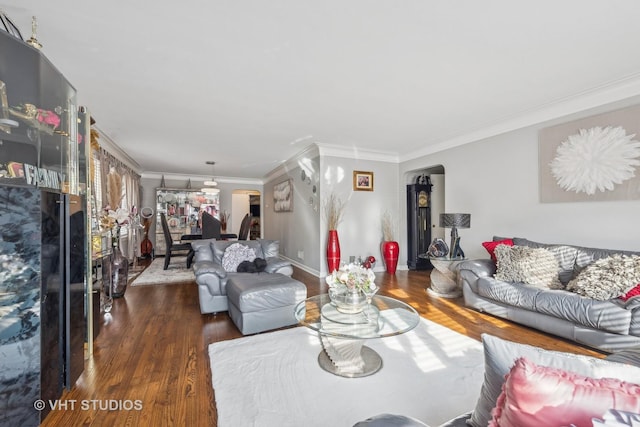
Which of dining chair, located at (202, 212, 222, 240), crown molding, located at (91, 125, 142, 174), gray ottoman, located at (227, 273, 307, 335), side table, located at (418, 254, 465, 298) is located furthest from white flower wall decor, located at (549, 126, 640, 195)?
crown molding, located at (91, 125, 142, 174)

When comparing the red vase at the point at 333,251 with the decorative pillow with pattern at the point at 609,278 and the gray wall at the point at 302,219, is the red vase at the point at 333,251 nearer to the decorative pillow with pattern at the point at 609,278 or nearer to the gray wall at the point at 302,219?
the gray wall at the point at 302,219

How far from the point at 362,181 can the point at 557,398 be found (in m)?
5.05

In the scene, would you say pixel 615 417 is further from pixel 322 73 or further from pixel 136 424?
pixel 322 73

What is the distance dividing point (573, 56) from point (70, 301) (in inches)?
170

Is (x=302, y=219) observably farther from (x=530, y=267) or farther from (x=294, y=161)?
(x=530, y=267)

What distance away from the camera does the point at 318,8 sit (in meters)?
1.80

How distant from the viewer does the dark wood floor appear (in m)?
1.64

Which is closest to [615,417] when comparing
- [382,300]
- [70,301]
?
[382,300]

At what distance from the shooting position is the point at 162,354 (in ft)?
7.61

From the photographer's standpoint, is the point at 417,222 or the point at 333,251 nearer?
the point at 333,251

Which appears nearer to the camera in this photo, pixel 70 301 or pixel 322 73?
pixel 70 301

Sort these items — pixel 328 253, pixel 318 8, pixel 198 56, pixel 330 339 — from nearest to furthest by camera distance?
pixel 318 8 → pixel 330 339 → pixel 198 56 → pixel 328 253

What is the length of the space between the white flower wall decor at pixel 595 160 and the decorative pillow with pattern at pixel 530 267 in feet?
2.93

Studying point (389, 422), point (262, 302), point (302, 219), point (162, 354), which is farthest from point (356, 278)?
point (302, 219)
